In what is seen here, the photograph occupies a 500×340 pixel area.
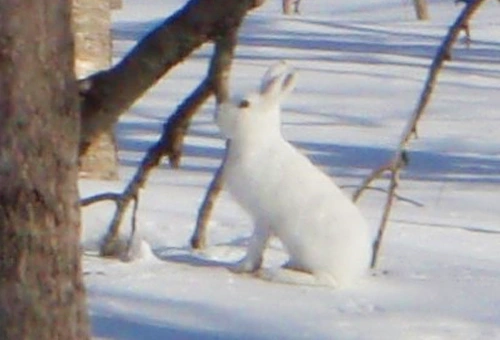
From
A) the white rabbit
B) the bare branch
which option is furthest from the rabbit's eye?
the bare branch

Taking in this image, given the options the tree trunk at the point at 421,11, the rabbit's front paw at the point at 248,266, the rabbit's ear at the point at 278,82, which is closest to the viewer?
the rabbit's ear at the point at 278,82

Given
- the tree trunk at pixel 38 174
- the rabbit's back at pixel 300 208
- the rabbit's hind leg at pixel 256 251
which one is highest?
the tree trunk at pixel 38 174

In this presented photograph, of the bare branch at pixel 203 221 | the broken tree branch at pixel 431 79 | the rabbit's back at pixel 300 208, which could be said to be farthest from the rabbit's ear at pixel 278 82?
the bare branch at pixel 203 221

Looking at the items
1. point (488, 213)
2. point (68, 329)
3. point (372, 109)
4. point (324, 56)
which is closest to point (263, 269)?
point (68, 329)

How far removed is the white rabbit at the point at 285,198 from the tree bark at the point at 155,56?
2221mm

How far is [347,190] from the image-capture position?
13148 millimetres

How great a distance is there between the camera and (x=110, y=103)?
4910mm

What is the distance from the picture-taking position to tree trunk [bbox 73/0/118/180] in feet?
38.4

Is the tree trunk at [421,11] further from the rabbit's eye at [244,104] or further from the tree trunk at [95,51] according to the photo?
the rabbit's eye at [244,104]

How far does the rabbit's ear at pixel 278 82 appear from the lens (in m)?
7.25

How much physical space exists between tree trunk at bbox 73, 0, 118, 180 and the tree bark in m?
6.70

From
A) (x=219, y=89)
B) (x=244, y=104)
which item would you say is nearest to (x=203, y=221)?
(x=244, y=104)

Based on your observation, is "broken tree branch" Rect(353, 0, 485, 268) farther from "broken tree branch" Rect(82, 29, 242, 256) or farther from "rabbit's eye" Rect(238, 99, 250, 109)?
"broken tree branch" Rect(82, 29, 242, 256)

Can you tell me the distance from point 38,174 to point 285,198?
9.45ft
